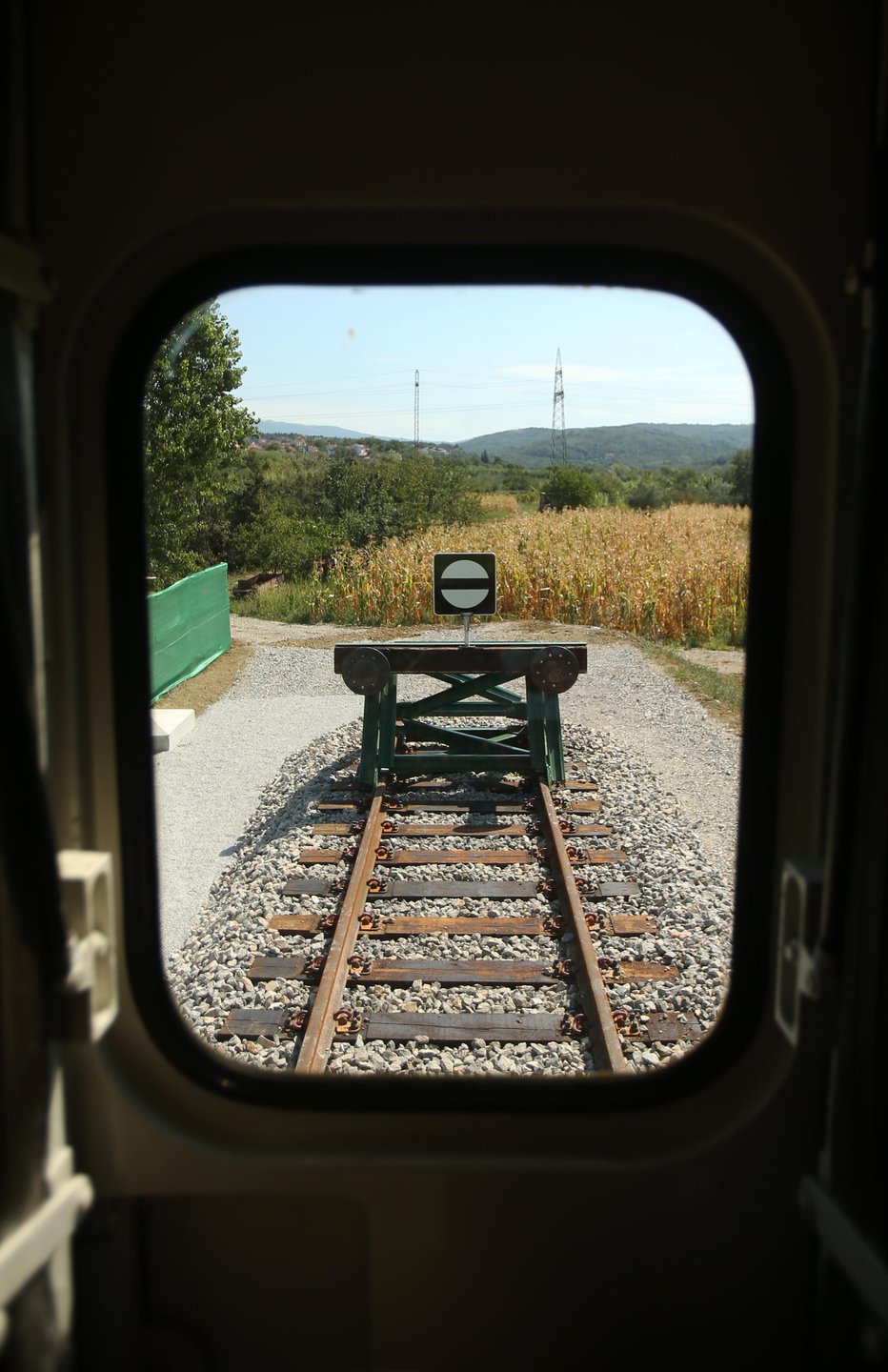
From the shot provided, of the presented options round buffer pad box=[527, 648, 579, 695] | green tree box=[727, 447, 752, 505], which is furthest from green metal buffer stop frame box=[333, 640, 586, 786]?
Answer: green tree box=[727, 447, 752, 505]

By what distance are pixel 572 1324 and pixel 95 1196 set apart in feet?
2.68

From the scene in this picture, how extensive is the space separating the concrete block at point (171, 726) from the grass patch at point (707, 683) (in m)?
5.42

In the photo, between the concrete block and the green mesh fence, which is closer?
the concrete block

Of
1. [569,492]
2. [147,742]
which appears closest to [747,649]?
[147,742]

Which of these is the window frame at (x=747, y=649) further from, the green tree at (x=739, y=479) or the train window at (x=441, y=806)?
the green tree at (x=739, y=479)

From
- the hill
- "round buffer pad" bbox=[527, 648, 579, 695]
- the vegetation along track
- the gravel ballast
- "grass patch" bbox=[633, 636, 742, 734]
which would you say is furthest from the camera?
the hill

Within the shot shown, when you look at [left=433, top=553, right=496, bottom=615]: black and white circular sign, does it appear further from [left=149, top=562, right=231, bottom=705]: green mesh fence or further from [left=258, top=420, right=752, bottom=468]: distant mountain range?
[left=258, top=420, right=752, bottom=468]: distant mountain range

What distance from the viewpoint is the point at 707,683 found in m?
12.8

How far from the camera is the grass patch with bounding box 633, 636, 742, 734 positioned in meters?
11.3

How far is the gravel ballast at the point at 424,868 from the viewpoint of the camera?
4.59 m

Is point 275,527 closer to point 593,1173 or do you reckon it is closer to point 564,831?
point 564,831

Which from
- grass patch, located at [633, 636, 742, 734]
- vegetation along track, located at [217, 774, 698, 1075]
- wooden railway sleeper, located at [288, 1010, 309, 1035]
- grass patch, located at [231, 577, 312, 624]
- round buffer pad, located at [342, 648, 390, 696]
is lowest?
wooden railway sleeper, located at [288, 1010, 309, 1035]

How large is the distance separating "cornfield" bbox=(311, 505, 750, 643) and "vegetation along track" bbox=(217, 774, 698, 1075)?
8.51m

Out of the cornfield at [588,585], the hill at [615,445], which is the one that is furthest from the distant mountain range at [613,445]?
the cornfield at [588,585]
